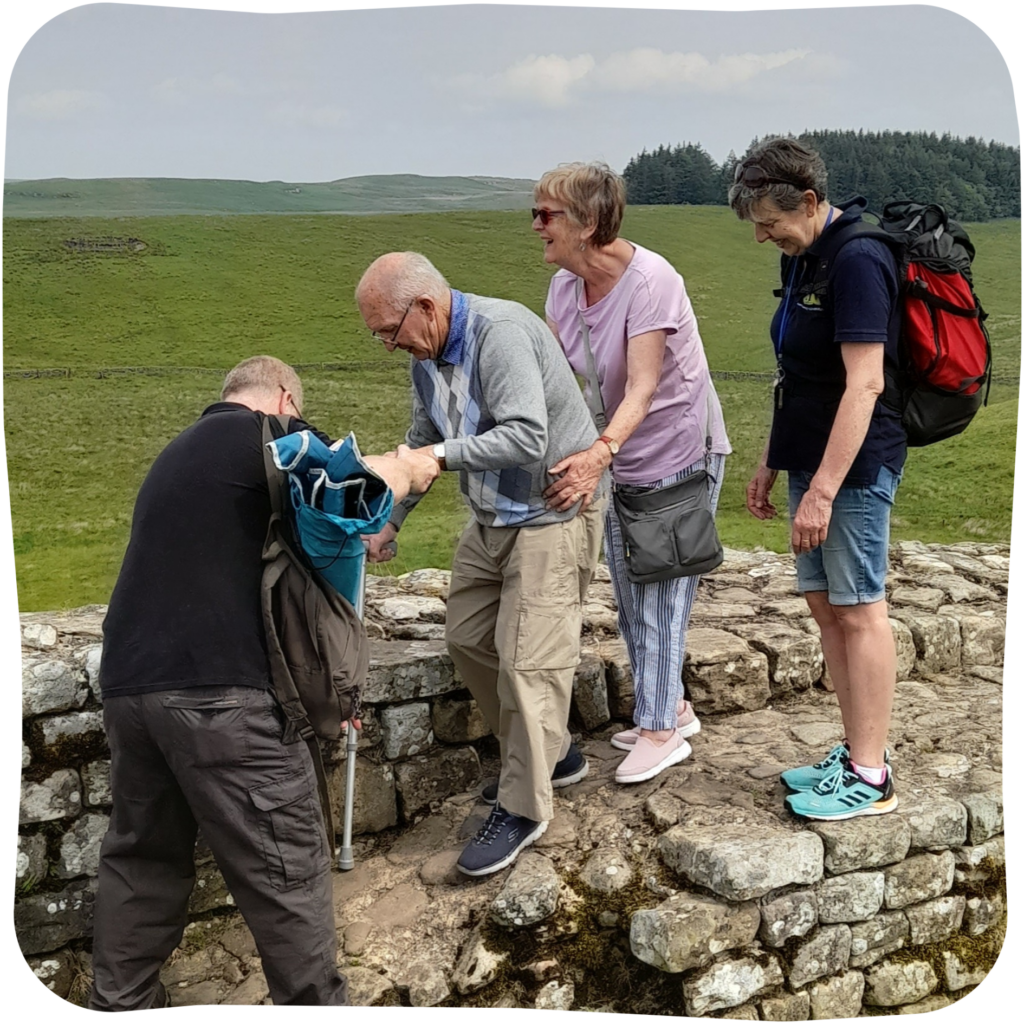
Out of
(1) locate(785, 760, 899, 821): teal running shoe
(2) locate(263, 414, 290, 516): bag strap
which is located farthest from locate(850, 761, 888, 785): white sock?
(2) locate(263, 414, 290, 516): bag strap

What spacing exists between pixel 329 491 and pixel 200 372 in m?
2.86

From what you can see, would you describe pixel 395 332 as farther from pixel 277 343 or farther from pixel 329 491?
pixel 277 343

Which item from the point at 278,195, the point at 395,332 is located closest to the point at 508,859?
the point at 395,332

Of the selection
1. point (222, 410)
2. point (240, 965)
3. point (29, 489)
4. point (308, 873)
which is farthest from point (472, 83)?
point (240, 965)

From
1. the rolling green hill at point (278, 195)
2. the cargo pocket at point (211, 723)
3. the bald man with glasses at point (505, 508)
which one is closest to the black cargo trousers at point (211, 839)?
A: the cargo pocket at point (211, 723)

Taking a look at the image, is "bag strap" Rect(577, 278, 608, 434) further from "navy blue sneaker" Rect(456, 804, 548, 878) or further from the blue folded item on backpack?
"navy blue sneaker" Rect(456, 804, 548, 878)

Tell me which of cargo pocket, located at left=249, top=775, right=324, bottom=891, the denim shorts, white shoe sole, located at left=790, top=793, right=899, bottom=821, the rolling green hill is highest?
the rolling green hill

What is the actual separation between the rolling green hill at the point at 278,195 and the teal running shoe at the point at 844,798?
320 cm

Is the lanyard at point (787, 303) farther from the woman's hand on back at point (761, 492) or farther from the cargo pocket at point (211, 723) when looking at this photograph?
the cargo pocket at point (211, 723)

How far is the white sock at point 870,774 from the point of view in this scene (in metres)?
4.80

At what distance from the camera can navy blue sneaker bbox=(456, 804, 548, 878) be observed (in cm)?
473

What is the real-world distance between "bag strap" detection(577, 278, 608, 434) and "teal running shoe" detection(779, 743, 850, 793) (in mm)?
1720

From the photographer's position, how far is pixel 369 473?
3.65m

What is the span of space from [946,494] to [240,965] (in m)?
4.85
